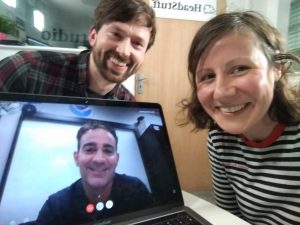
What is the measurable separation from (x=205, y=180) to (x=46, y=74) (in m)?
2.02

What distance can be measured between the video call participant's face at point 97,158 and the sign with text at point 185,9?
2.03 meters

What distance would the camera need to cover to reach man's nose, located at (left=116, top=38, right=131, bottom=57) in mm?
1062

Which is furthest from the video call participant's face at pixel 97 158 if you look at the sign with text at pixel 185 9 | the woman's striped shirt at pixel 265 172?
the sign with text at pixel 185 9

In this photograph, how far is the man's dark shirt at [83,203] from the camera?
0.57 metres

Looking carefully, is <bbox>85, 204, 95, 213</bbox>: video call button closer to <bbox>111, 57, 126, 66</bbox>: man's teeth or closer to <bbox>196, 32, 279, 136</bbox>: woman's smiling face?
<bbox>196, 32, 279, 136</bbox>: woman's smiling face

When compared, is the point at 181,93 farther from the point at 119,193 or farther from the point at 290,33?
the point at 119,193

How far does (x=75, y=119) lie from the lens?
24.1 inches

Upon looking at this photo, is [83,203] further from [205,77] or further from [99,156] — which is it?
[205,77]

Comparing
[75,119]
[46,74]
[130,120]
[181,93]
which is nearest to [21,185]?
[75,119]

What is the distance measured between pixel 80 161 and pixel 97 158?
0.04 metres

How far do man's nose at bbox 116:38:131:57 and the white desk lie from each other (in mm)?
540

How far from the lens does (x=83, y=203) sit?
0.61 metres

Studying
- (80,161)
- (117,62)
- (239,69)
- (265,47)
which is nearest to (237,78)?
(239,69)

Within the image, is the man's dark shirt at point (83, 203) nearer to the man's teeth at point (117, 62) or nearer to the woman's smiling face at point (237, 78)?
the woman's smiling face at point (237, 78)
